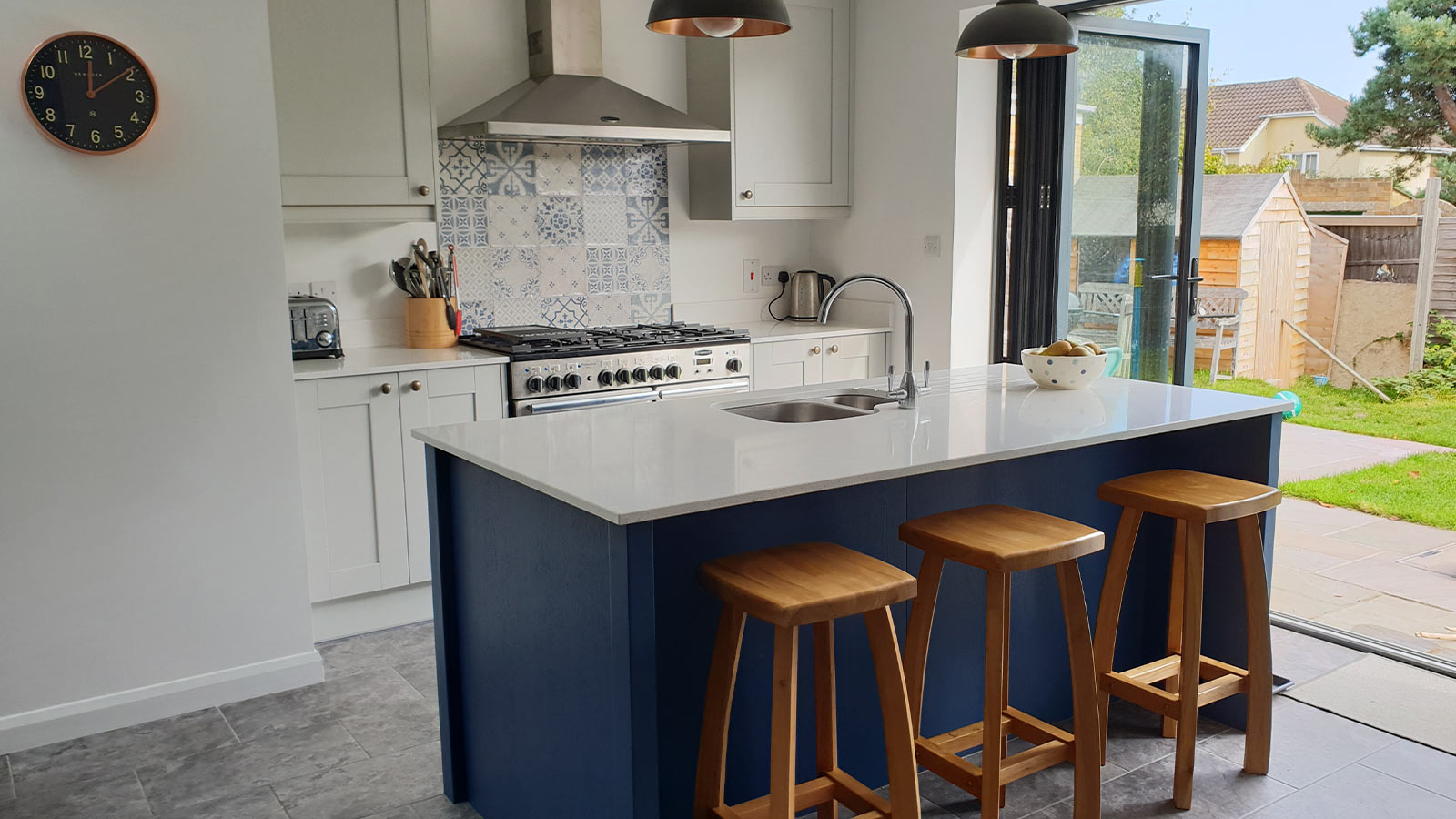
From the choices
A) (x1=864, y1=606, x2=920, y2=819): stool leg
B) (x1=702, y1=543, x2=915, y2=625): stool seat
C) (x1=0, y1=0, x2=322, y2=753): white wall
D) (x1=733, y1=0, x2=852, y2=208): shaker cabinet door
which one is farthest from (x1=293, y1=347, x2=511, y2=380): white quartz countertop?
(x1=864, y1=606, x2=920, y2=819): stool leg

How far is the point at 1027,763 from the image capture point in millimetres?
2346

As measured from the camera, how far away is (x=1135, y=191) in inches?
168

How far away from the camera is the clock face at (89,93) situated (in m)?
2.70

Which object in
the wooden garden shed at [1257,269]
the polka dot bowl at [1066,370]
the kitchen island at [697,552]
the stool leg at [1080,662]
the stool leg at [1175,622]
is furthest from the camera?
the wooden garden shed at [1257,269]

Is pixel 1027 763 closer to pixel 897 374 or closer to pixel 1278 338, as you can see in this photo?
pixel 897 374

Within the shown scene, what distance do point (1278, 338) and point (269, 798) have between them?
518cm

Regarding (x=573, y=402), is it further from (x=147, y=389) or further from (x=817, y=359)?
(x=147, y=389)

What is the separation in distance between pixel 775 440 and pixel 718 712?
617 mm

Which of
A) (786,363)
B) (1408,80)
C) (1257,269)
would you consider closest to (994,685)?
(786,363)

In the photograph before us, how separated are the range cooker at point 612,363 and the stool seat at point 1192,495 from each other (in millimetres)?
1857

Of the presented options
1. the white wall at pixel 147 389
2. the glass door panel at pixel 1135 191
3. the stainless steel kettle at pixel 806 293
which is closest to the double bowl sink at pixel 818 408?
the white wall at pixel 147 389

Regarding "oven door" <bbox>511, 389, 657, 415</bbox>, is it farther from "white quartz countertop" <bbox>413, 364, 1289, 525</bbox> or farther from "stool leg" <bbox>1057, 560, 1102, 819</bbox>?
"stool leg" <bbox>1057, 560, 1102, 819</bbox>

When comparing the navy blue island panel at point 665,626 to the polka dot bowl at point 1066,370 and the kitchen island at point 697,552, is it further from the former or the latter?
the polka dot bowl at point 1066,370

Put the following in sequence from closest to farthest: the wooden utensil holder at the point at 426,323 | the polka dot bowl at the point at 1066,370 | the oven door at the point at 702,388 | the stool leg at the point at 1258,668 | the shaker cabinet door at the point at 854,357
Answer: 1. the stool leg at the point at 1258,668
2. the polka dot bowl at the point at 1066,370
3. the wooden utensil holder at the point at 426,323
4. the oven door at the point at 702,388
5. the shaker cabinet door at the point at 854,357
